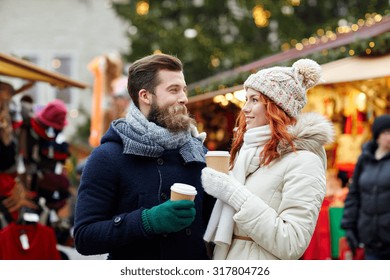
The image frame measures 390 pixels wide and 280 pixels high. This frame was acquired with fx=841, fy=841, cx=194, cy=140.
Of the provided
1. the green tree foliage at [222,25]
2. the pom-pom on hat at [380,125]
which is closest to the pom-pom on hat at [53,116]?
the pom-pom on hat at [380,125]

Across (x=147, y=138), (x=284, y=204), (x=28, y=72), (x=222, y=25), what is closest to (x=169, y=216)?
(x=147, y=138)

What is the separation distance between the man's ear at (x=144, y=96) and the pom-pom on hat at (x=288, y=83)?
0.48 m

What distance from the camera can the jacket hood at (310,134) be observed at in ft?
13.0

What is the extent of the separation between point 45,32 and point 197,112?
17700 mm

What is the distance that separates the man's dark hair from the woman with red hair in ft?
1.27

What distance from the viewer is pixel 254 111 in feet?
13.3

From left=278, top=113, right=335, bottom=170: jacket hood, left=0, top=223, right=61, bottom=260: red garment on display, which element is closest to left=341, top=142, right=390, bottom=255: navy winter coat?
left=0, top=223, right=61, bottom=260: red garment on display

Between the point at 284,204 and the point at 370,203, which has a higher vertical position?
the point at 284,204

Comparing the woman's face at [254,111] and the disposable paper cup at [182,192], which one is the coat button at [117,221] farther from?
the woman's face at [254,111]

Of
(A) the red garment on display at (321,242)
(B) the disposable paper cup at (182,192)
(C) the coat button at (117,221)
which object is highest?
(B) the disposable paper cup at (182,192)

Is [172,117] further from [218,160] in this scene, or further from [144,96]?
[218,160]

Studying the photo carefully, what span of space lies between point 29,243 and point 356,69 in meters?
3.48

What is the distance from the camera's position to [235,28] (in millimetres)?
21609

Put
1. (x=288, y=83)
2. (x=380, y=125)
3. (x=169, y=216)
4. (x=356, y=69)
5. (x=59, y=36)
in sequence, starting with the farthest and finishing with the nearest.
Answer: (x=59, y=36) < (x=356, y=69) < (x=380, y=125) < (x=288, y=83) < (x=169, y=216)
